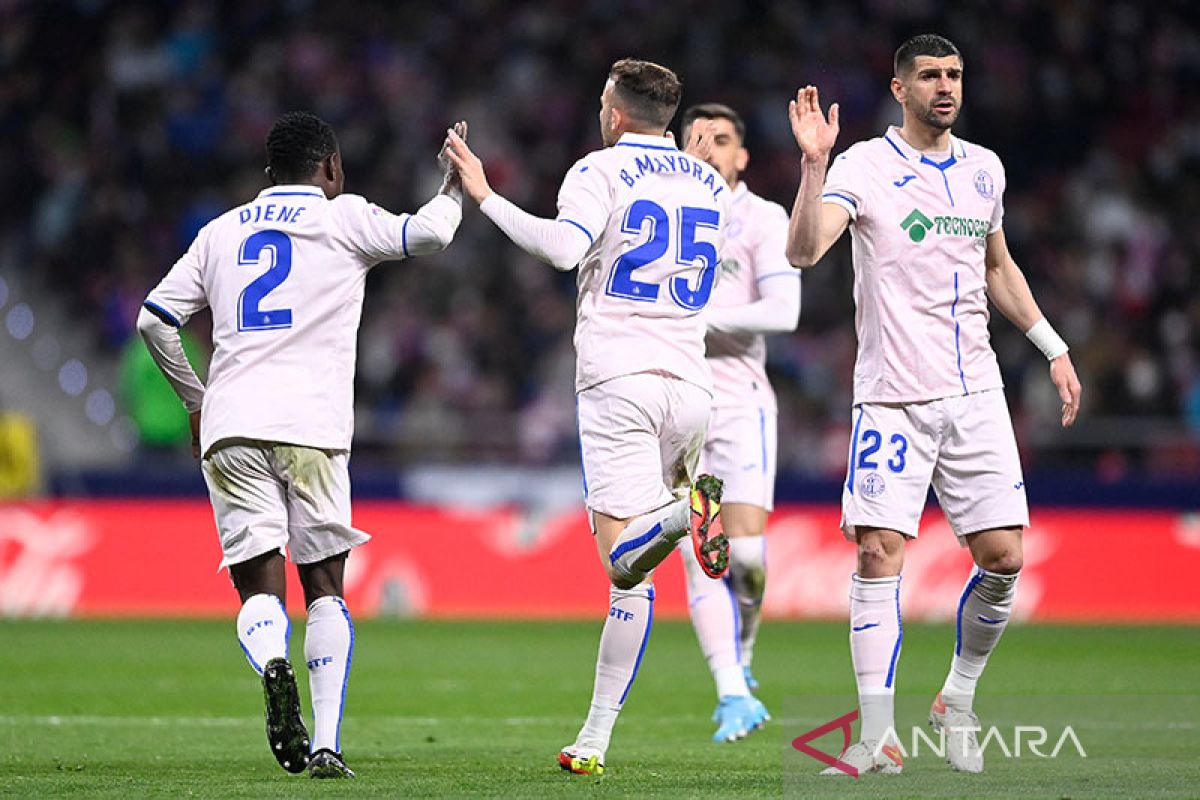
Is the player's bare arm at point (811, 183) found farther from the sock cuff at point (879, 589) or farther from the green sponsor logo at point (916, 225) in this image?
the sock cuff at point (879, 589)

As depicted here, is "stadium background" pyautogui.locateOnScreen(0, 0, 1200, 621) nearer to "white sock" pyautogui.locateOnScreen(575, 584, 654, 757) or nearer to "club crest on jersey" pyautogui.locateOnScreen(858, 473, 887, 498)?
"club crest on jersey" pyautogui.locateOnScreen(858, 473, 887, 498)

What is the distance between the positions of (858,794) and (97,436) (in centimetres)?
1482

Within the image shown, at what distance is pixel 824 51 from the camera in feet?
74.1

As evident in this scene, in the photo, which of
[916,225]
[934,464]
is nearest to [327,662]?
[934,464]

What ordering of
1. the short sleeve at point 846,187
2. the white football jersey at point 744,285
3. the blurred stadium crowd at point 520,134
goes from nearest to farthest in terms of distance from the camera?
the short sleeve at point 846,187 → the white football jersey at point 744,285 → the blurred stadium crowd at point 520,134

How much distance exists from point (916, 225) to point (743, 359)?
8.65ft

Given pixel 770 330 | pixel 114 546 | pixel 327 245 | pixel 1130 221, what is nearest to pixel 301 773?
pixel 327 245

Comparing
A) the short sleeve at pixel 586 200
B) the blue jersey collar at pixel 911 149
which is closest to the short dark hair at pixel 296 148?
the short sleeve at pixel 586 200

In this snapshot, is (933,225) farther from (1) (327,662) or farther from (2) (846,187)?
(1) (327,662)

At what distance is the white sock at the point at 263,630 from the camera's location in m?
6.80

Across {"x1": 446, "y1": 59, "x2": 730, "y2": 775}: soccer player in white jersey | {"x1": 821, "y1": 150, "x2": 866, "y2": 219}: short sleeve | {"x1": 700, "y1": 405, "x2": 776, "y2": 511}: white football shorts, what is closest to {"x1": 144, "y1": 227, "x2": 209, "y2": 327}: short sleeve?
{"x1": 446, "y1": 59, "x2": 730, "y2": 775}: soccer player in white jersey

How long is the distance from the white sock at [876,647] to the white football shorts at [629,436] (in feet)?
2.73

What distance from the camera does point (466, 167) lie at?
284 inches

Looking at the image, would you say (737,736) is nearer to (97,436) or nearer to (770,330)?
(770,330)
